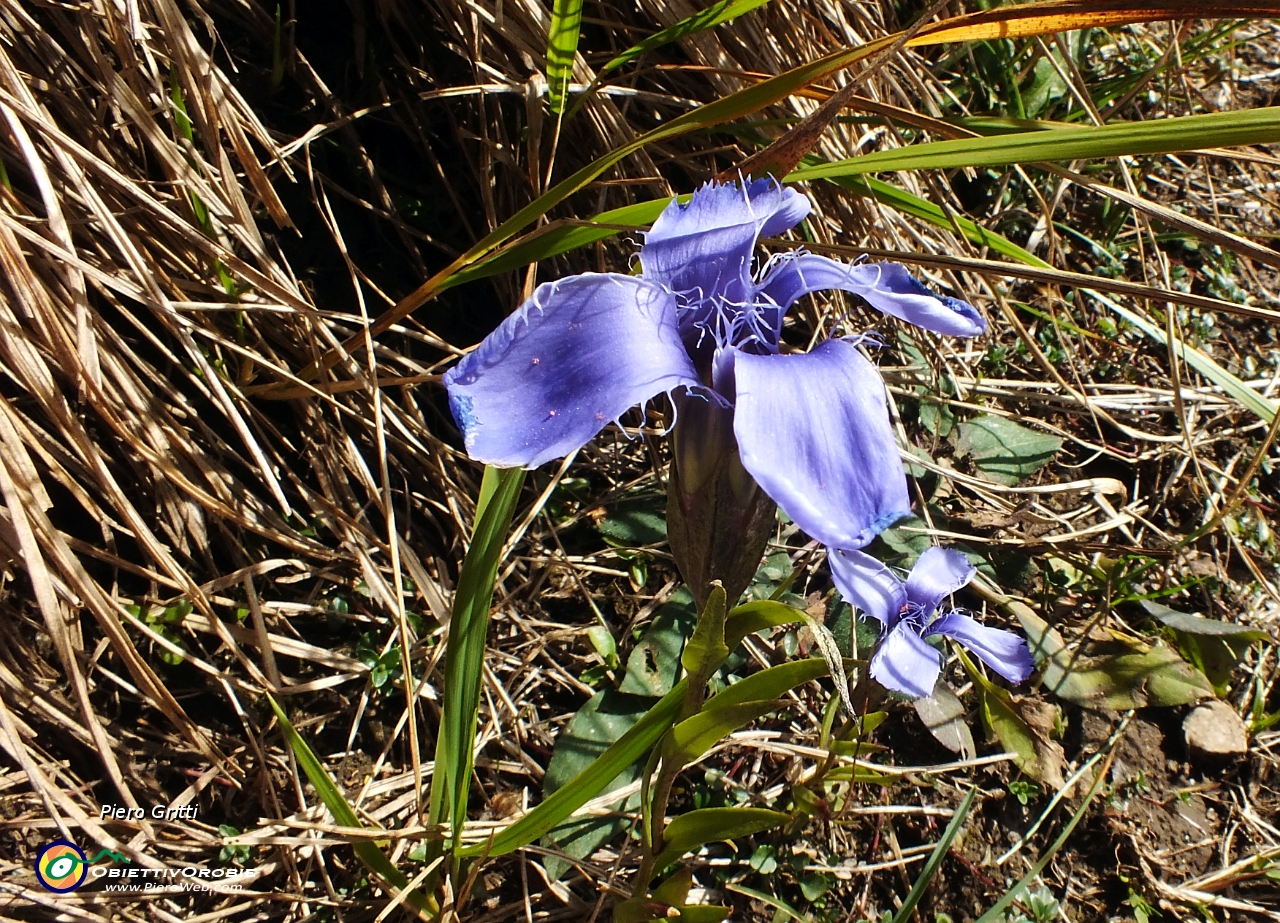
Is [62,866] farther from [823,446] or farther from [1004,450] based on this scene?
[1004,450]

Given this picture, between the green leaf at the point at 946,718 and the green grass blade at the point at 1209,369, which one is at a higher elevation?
the green grass blade at the point at 1209,369

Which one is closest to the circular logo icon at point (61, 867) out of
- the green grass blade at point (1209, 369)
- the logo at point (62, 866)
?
the logo at point (62, 866)

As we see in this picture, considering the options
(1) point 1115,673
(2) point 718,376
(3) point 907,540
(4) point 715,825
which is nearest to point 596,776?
(4) point 715,825

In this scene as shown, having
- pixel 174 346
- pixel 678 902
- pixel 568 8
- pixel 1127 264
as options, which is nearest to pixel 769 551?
pixel 678 902

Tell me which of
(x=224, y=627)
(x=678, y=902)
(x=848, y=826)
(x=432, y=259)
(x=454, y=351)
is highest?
(x=432, y=259)

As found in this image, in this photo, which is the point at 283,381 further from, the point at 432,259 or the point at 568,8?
the point at 568,8

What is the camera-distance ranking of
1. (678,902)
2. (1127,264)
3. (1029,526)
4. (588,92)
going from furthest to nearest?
(1127,264) < (1029,526) < (588,92) < (678,902)

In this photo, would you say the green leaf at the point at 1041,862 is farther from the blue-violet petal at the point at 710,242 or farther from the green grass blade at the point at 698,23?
the green grass blade at the point at 698,23
